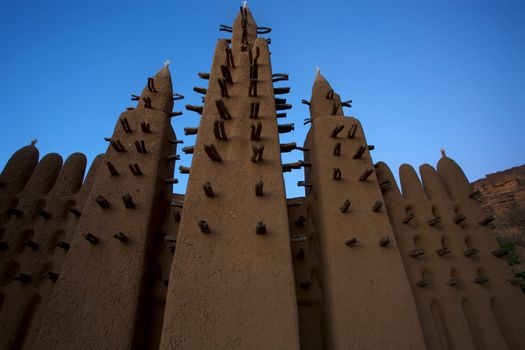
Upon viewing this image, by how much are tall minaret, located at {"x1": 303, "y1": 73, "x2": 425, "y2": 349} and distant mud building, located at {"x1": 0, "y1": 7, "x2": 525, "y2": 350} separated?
3cm

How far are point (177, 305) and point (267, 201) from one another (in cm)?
210

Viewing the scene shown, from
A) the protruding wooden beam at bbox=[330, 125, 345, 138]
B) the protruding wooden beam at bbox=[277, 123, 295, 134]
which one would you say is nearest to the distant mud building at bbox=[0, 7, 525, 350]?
the protruding wooden beam at bbox=[330, 125, 345, 138]

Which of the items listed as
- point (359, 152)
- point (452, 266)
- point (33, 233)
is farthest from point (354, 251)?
point (33, 233)

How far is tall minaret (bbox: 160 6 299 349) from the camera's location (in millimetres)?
3875

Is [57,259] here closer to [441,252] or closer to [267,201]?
[267,201]

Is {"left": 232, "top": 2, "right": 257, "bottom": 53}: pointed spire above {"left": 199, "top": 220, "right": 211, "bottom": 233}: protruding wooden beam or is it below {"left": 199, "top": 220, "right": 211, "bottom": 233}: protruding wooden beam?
above

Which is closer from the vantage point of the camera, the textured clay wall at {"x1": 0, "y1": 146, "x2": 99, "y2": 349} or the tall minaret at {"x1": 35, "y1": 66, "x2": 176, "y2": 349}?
the tall minaret at {"x1": 35, "y1": 66, "x2": 176, "y2": 349}

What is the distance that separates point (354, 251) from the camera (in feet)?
17.6

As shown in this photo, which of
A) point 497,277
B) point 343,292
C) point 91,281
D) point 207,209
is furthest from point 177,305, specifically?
point 497,277

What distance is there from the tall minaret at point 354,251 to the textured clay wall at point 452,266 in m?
1.59

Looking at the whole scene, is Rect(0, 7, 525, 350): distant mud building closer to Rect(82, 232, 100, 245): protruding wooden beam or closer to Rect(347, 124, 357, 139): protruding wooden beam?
Rect(82, 232, 100, 245): protruding wooden beam

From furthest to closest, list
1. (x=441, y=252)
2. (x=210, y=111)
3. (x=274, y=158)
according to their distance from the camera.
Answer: (x=441, y=252) < (x=210, y=111) < (x=274, y=158)

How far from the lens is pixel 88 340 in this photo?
171 inches

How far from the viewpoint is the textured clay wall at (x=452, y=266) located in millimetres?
6020
